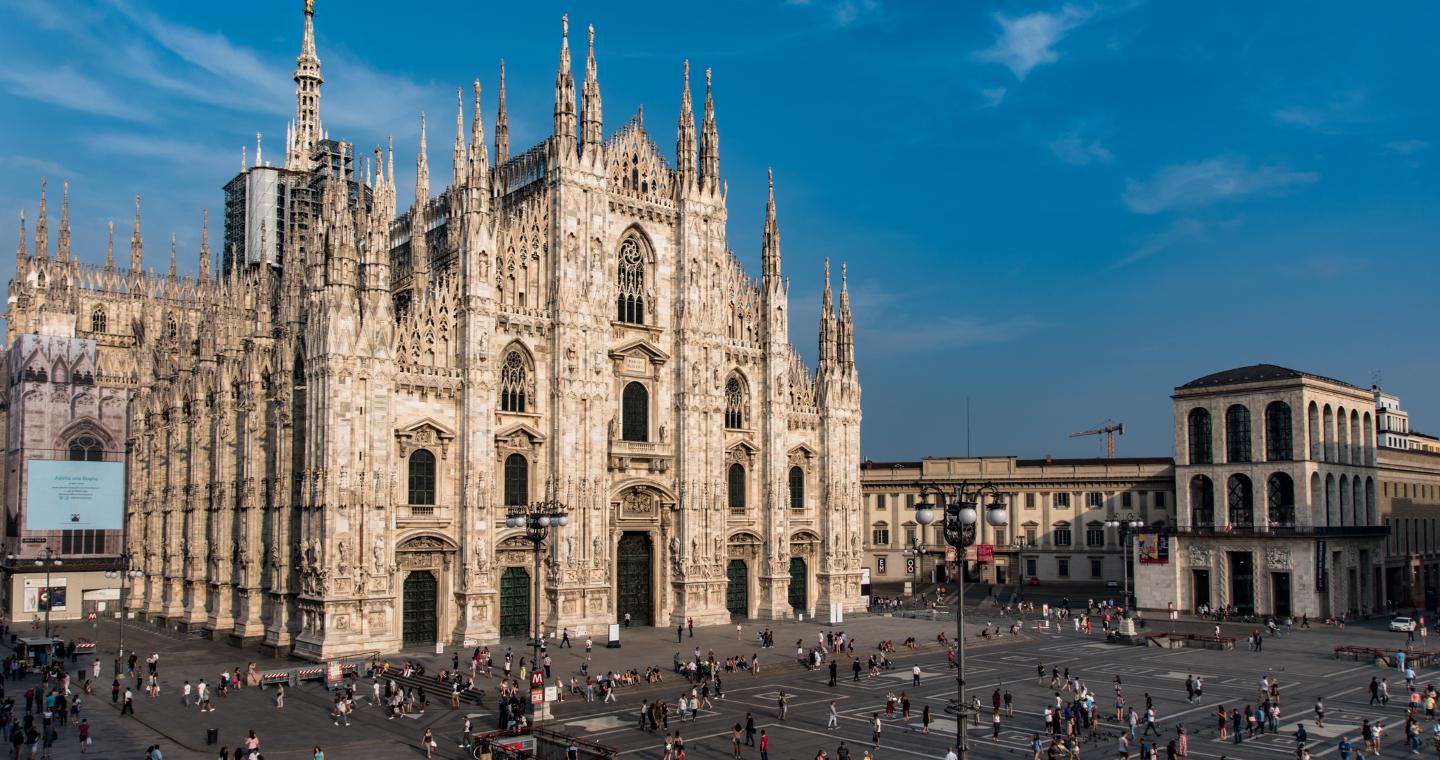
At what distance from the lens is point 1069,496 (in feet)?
317

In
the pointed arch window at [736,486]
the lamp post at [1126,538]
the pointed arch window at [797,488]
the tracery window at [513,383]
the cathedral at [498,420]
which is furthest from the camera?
the lamp post at [1126,538]

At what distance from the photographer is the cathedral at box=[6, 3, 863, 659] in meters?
52.4

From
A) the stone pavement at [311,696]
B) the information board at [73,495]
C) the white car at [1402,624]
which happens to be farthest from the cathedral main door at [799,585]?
the information board at [73,495]

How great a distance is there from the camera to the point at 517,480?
5838 cm

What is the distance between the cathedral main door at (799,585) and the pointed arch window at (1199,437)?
29.9 metres

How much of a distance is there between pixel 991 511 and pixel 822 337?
49.0 meters

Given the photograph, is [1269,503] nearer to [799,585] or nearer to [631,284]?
[799,585]

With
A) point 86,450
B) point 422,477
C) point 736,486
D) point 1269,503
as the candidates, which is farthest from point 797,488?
point 86,450

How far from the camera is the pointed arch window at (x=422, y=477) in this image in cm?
5431

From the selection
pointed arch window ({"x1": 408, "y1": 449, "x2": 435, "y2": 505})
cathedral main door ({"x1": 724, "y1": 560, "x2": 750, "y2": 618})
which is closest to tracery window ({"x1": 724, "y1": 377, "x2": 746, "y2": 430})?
cathedral main door ({"x1": 724, "y1": 560, "x2": 750, "y2": 618})

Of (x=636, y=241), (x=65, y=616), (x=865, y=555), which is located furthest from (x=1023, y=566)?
(x=65, y=616)

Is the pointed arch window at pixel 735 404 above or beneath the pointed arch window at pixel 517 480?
above

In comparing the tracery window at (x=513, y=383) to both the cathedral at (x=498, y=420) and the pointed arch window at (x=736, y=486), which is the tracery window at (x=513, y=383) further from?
the pointed arch window at (x=736, y=486)

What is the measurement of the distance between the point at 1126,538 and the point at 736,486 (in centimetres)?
3585
